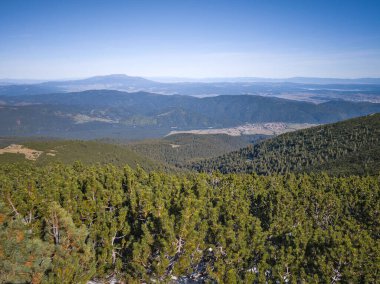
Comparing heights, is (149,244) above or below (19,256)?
below

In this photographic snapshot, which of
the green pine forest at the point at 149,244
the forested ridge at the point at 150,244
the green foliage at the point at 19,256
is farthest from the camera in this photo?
the forested ridge at the point at 150,244

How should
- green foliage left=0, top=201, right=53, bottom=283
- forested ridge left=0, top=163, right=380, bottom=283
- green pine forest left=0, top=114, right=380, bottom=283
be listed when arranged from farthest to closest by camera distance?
forested ridge left=0, top=163, right=380, bottom=283, green pine forest left=0, top=114, right=380, bottom=283, green foliage left=0, top=201, right=53, bottom=283

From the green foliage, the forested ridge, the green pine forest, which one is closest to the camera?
the green foliage

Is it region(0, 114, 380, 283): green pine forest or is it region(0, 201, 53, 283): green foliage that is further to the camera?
region(0, 114, 380, 283): green pine forest

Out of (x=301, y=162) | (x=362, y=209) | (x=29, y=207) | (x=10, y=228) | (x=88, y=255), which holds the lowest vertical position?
(x=301, y=162)

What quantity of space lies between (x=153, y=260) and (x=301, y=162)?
187 meters

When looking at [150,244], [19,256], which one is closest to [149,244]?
[150,244]

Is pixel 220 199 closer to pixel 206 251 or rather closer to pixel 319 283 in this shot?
pixel 206 251

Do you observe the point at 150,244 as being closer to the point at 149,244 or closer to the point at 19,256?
the point at 149,244

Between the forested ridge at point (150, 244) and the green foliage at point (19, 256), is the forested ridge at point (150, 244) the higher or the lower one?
the lower one

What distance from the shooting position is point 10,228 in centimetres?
1664

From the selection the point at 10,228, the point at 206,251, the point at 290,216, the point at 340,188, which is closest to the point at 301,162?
the point at 340,188

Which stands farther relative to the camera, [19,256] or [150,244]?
[150,244]

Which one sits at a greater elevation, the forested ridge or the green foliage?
the green foliage
